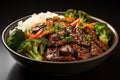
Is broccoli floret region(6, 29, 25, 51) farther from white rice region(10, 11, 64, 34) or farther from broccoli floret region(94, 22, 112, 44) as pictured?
broccoli floret region(94, 22, 112, 44)

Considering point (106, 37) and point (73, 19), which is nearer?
point (106, 37)

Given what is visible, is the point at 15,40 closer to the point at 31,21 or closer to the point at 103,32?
the point at 31,21

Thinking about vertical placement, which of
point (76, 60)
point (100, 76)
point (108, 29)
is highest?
point (108, 29)

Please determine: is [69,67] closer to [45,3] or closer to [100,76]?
[100,76]

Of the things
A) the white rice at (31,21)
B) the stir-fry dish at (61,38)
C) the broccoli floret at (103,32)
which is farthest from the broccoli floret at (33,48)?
the broccoli floret at (103,32)

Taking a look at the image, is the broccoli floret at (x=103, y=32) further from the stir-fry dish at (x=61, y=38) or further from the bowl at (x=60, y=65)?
the bowl at (x=60, y=65)

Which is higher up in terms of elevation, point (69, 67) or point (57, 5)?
point (57, 5)

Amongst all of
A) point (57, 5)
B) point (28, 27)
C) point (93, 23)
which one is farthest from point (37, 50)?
point (57, 5)

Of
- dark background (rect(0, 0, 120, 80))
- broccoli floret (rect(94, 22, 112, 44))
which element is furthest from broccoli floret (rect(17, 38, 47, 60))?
broccoli floret (rect(94, 22, 112, 44))
